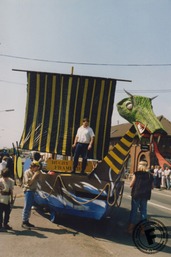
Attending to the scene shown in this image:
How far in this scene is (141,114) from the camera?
9.62 m

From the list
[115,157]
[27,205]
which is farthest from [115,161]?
[27,205]

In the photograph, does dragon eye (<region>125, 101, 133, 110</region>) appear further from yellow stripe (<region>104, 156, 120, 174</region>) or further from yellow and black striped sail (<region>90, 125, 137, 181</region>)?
yellow stripe (<region>104, 156, 120, 174</region>)

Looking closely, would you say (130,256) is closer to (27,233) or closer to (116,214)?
(27,233)

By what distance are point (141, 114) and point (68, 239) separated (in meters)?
4.09

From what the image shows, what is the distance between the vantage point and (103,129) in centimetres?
1254

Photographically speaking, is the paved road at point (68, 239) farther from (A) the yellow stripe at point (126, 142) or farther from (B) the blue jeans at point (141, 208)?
(A) the yellow stripe at point (126, 142)

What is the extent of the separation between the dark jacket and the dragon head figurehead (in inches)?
43.1

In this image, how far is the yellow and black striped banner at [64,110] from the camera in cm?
1239

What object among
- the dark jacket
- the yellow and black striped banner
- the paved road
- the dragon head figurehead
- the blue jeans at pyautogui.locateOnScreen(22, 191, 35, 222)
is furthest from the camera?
the yellow and black striped banner

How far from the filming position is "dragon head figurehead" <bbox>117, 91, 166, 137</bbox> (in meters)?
9.12

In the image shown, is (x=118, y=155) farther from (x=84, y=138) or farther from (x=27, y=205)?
(x=27, y=205)

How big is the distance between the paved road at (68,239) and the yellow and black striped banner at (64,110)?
2.89m

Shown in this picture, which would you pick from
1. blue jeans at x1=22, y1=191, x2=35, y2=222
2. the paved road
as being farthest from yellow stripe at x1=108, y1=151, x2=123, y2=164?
blue jeans at x1=22, y1=191, x2=35, y2=222

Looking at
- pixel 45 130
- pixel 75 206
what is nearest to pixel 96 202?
pixel 75 206
